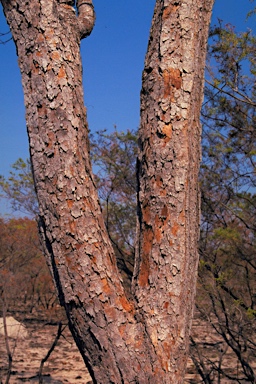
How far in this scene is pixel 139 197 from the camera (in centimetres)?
174

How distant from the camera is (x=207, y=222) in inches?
224

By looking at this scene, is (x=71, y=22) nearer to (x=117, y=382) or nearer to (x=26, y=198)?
(x=117, y=382)

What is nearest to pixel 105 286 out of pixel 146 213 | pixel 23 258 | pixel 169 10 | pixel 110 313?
pixel 110 313

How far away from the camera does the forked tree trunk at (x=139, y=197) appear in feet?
5.24

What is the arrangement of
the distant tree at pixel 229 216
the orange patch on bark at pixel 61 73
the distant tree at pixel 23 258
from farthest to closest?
the distant tree at pixel 23 258, the distant tree at pixel 229 216, the orange patch on bark at pixel 61 73

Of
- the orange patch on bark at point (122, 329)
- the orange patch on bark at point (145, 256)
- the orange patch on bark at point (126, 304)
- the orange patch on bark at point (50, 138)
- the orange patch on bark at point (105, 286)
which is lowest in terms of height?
the orange patch on bark at point (122, 329)

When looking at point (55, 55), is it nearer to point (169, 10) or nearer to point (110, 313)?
point (169, 10)

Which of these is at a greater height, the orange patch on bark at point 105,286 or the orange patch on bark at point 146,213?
the orange patch on bark at point 146,213

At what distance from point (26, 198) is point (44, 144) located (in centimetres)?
727

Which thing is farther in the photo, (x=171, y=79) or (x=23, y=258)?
(x=23, y=258)

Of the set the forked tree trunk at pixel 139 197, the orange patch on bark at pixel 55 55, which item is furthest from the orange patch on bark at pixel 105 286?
the orange patch on bark at pixel 55 55

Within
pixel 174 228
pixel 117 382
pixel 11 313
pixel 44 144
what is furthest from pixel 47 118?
pixel 11 313

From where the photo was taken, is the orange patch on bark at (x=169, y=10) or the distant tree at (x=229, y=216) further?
the distant tree at (x=229, y=216)

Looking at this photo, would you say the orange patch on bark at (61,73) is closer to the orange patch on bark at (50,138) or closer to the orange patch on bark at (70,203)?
the orange patch on bark at (50,138)
